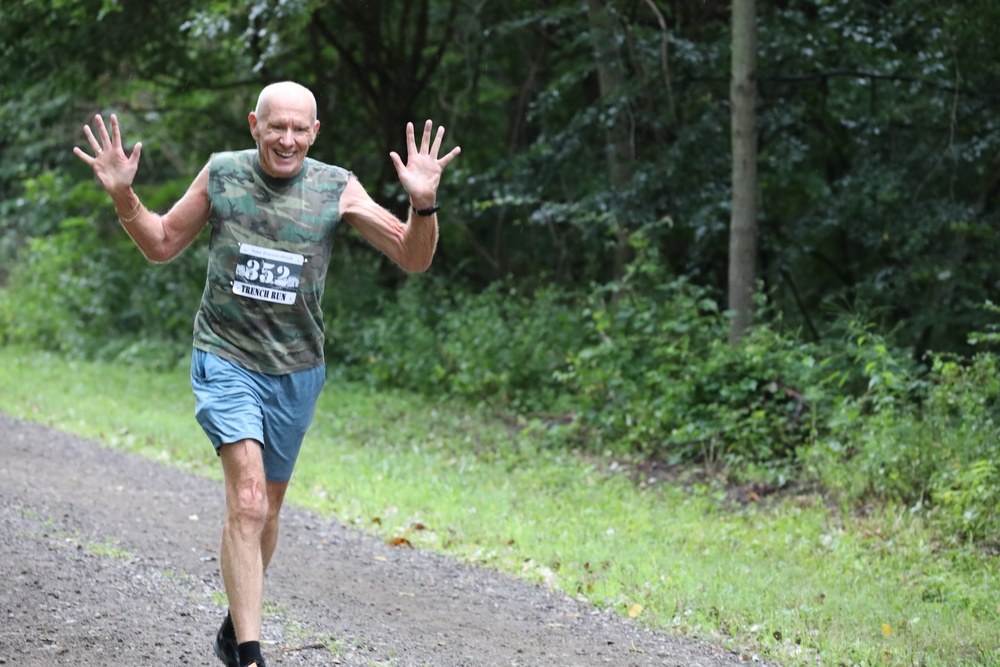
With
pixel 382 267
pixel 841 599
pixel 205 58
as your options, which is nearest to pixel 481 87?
pixel 382 267

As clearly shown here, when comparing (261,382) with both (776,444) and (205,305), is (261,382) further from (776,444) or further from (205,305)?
(776,444)

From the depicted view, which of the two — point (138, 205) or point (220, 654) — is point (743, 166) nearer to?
point (138, 205)

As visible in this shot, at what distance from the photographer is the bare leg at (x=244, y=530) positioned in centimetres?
394

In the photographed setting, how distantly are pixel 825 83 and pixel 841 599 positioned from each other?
7396 millimetres

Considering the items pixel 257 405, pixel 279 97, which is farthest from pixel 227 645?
pixel 279 97

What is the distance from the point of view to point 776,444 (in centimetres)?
920

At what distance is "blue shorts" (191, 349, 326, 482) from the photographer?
3984 mm

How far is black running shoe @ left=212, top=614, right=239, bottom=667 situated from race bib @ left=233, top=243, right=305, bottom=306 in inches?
50.7

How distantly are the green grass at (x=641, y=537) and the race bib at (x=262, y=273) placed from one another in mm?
2644

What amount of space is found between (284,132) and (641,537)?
4182mm

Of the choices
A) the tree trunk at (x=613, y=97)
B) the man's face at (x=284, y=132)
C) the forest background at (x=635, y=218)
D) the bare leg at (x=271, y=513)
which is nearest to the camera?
the man's face at (x=284, y=132)

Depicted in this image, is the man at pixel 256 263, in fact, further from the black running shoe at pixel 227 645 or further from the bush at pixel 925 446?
the bush at pixel 925 446

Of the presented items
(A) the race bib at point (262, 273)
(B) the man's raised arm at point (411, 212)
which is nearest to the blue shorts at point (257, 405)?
(A) the race bib at point (262, 273)

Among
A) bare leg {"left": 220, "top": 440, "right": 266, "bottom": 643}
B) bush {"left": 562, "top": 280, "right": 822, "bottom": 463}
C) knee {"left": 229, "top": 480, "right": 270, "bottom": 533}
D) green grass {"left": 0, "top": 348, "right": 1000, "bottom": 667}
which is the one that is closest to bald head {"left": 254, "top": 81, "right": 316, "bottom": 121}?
bare leg {"left": 220, "top": 440, "right": 266, "bottom": 643}
